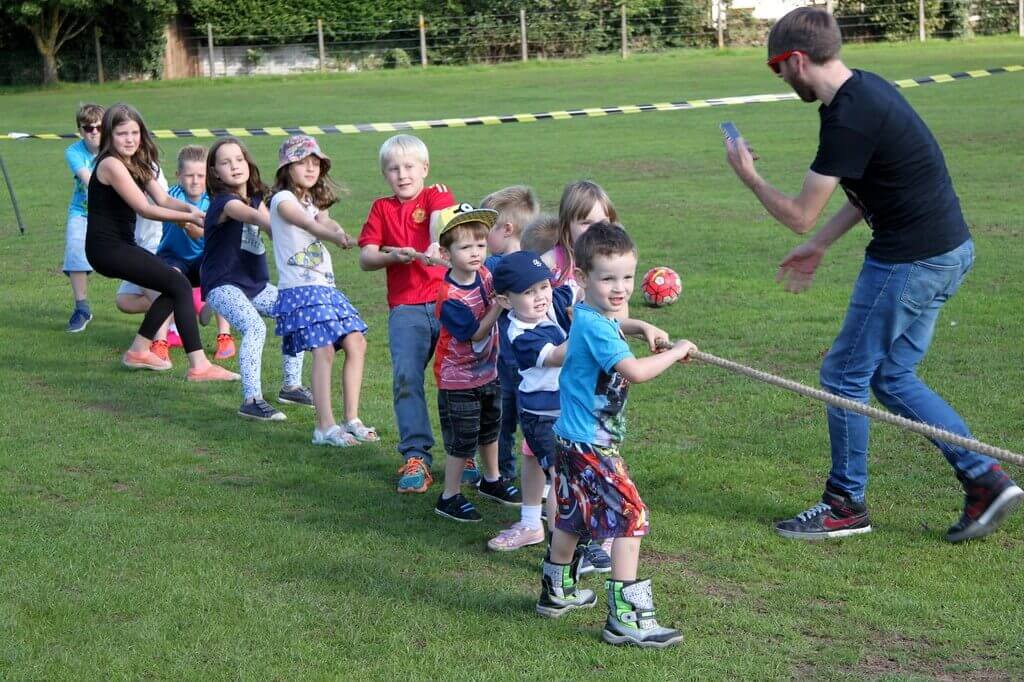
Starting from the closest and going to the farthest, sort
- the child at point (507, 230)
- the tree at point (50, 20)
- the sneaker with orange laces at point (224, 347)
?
the child at point (507, 230) → the sneaker with orange laces at point (224, 347) → the tree at point (50, 20)

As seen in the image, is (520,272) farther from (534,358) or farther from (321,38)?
(321,38)

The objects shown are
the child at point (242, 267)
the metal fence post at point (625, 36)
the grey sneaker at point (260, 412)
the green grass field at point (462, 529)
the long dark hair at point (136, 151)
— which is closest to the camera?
the green grass field at point (462, 529)

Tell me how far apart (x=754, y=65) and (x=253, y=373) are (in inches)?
1219

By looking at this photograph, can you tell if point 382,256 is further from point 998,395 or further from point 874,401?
point 998,395

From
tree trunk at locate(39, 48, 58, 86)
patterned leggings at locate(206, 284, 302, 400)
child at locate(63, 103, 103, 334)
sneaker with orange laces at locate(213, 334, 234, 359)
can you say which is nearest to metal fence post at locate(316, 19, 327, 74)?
tree trunk at locate(39, 48, 58, 86)

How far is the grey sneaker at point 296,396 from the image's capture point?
27.5 ft

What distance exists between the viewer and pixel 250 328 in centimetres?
830

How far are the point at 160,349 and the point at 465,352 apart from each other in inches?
170

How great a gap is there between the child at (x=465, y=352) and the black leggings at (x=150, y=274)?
3.34 meters

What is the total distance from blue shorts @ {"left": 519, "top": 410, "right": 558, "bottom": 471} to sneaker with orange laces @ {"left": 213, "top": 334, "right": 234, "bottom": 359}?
194 inches

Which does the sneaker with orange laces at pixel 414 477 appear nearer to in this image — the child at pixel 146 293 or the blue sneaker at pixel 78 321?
the child at pixel 146 293

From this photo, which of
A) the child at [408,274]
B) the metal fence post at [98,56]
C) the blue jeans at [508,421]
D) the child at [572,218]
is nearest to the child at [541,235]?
the child at [572,218]

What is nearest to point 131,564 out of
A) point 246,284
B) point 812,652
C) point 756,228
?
point 812,652

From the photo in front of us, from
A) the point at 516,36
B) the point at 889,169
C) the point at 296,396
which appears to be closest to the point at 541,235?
the point at 889,169
